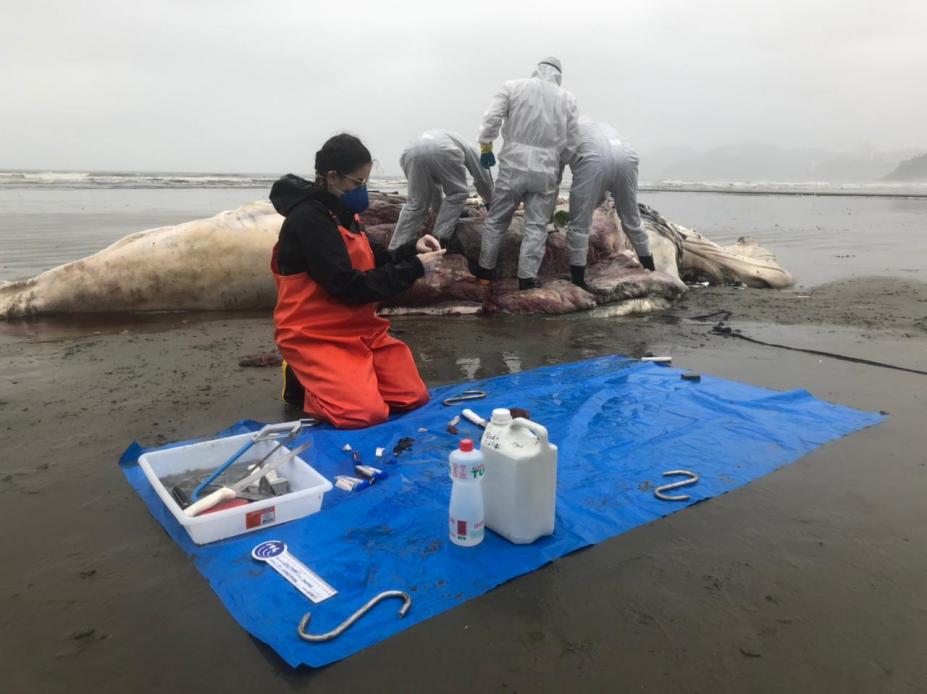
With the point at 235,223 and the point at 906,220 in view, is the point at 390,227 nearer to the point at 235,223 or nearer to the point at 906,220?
the point at 235,223

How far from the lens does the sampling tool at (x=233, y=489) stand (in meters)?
2.59

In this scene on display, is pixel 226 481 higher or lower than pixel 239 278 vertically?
lower

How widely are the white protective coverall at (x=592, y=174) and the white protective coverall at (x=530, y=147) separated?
299 millimetres

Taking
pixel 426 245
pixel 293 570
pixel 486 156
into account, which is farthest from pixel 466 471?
pixel 486 156

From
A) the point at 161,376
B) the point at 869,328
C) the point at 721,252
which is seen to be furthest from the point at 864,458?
the point at 721,252

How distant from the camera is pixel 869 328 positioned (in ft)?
21.7

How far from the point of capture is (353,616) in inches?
83.5

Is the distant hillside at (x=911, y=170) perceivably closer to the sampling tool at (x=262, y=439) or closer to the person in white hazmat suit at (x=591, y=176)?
the person in white hazmat suit at (x=591, y=176)

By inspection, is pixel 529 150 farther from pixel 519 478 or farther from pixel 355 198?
pixel 519 478

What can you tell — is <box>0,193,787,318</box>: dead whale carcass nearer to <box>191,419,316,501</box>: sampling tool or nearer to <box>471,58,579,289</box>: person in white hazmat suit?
<box>471,58,579,289</box>: person in white hazmat suit

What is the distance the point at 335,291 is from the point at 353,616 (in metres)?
2.08

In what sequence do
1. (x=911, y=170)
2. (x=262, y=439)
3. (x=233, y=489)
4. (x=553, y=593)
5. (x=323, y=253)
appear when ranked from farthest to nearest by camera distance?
(x=911, y=170), (x=323, y=253), (x=262, y=439), (x=233, y=489), (x=553, y=593)

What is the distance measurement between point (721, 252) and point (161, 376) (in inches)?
325

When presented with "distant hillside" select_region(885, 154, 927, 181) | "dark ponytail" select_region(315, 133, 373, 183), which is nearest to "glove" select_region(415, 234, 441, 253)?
"dark ponytail" select_region(315, 133, 373, 183)
